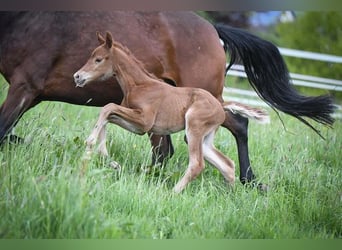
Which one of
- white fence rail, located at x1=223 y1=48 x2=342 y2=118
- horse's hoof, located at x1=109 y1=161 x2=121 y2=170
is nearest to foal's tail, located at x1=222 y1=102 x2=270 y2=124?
Answer: white fence rail, located at x1=223 y1=48 x2=342 y2=118

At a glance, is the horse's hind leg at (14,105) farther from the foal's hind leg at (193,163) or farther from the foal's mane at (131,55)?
the foal's hind leg at (193,163)

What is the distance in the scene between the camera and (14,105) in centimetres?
341

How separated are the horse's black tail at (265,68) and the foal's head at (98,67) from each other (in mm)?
849

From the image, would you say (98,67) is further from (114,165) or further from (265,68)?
(265,68)

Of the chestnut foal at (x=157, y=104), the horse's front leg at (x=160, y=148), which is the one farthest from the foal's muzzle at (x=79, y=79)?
the horse's front leg at (x=160, y=148)

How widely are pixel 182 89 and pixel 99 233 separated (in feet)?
3.02

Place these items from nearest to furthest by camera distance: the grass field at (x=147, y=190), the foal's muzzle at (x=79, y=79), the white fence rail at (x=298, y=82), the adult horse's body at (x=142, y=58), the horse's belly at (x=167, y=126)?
the grass field at (x=147, y=190) → the foal's muzzle at (x=79, y=79) → the horse's belly at (x=167, y=126) → the adult horse's body at (x=142, y=58) → the white fence rail at (x=298, y=82)

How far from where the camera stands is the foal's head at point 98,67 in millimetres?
3275

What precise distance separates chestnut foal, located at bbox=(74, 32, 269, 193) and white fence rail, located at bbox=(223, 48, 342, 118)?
642 mm

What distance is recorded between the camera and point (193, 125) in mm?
3334

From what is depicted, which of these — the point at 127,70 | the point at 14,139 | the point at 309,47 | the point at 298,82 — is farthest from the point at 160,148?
the point at 309,47
